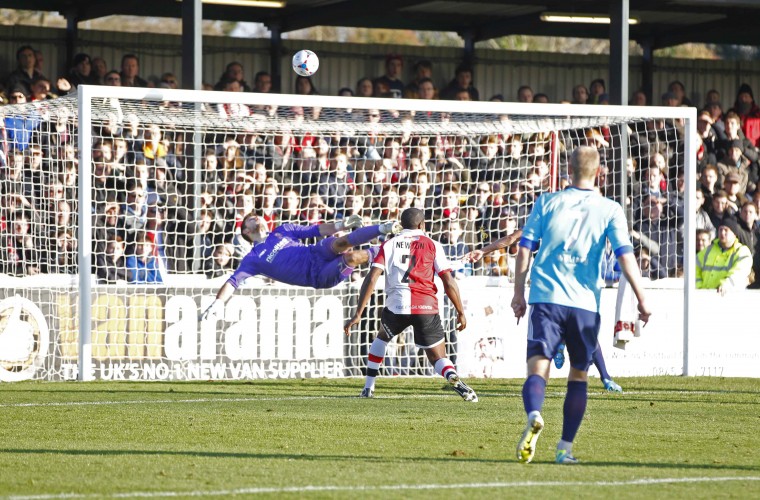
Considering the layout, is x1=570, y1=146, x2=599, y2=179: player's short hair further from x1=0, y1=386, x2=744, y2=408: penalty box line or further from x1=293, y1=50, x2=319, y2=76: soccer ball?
x1=293, y1=50, x2=319, y2=76: soccer ball

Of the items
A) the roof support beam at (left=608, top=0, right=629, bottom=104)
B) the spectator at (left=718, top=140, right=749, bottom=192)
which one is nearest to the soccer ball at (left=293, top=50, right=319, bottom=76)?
the roof support beam at (left=608, top=0, right=629, bottom=104)

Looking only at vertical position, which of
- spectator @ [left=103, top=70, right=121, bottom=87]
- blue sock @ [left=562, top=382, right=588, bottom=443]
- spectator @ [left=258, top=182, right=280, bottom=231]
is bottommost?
blue sock @ [left=562, top=382, right=588, bottom=443]

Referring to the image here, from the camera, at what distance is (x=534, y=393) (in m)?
8.01

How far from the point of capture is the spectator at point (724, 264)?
1723cm

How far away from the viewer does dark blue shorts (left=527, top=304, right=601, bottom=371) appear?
8.02m

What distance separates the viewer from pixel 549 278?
8.09 metres

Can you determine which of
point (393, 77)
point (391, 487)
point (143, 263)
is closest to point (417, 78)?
point (393, 77)

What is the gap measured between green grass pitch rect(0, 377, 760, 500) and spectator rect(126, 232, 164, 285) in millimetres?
2043

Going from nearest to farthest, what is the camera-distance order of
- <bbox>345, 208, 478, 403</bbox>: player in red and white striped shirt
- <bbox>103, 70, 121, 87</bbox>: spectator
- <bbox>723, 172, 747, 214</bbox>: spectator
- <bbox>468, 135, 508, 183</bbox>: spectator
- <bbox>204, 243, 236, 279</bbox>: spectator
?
<bbox>345, 208, 478, 403</bbox>: player in red and white striped shirt < <bbox>204, 243, 236, 279</bbox>: spectator < <bbox>103, 70, 121, 87</bbox>: spectator < <bbox>468, 135, 508, 183</bbox>: spectator < <bbox>723, 172, 747, 214</bbox>: spectator

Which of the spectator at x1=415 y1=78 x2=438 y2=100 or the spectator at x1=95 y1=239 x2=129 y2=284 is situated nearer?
the spectator at x1=95 y1=239 x2=129 y2=284

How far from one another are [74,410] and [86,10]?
11.7m

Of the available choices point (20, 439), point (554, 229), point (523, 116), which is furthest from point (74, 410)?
point (523, 116)

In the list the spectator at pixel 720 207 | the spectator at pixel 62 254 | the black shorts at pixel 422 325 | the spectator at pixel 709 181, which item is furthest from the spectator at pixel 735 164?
the spectator at pixel 62 254

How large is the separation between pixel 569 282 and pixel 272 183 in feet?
30.7
